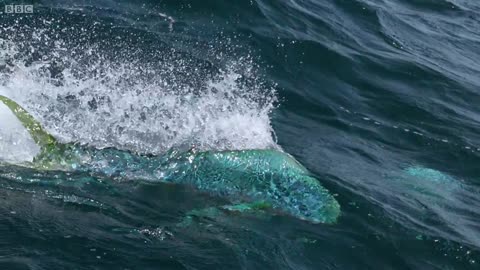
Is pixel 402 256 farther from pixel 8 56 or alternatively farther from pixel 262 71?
pixel 8 56

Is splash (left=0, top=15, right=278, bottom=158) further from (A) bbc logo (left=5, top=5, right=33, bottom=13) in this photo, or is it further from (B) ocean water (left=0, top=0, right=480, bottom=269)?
(A) bbc logo (left=5, top=5, right=33, bottom=13)

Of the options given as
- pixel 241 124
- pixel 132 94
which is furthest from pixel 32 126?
pixel 241 124

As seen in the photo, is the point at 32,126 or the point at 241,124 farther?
the point at 241,124

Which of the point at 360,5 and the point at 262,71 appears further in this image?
the point at 360,5

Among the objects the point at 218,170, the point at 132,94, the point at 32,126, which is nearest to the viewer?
the point at 32,126

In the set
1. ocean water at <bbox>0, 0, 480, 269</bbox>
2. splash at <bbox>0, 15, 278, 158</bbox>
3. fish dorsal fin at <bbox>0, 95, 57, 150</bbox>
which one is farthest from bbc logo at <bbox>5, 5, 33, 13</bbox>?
fish dorsal fin at <bbox>0, 95, 57, 150</bbox>

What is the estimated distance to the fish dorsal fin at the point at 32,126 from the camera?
20.4ft

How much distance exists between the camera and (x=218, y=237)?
571 cm

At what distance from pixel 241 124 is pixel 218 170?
0.99m

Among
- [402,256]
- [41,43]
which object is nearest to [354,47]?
[41,43]

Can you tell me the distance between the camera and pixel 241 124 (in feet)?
24.2

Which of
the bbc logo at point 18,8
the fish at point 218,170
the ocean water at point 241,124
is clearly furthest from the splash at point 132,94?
the bbc logo at point 18,8

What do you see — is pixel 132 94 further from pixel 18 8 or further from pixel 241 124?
pixel 18 8

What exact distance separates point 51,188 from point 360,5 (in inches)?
301
